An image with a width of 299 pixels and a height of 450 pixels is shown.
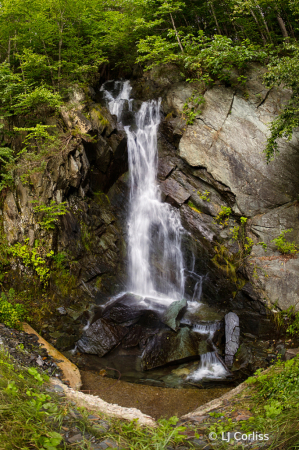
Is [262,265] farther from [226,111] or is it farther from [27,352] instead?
[27,352]

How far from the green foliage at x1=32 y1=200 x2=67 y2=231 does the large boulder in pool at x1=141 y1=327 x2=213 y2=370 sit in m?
4.97

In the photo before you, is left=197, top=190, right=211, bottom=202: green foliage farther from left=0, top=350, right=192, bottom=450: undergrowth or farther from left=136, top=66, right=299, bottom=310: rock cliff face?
left=0, top=350, right=192, bottom=450: undergrowth

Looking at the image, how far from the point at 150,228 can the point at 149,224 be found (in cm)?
18

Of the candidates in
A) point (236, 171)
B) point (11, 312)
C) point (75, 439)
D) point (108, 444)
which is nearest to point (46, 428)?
point (75, 439)

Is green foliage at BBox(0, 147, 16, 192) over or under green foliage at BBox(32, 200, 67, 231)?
over

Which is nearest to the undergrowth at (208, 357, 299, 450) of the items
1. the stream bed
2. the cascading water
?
the stream bed

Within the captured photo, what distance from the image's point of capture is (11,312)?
24.9ft

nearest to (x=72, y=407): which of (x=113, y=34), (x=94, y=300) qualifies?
(x=94, y=300)

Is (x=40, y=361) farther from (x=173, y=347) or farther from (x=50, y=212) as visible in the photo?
(x=50, y=212)

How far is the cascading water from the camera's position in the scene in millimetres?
10391

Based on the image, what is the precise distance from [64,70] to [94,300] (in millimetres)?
9878

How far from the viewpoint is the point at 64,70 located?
12.0 m

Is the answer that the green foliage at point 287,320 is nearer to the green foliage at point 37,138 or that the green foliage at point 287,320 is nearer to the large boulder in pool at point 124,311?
the large boulder in pool at point 124,311

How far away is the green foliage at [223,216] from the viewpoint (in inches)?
420
